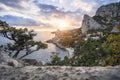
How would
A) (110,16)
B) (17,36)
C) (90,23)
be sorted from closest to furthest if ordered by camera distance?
(110,16) < (17,36) < (90,23)

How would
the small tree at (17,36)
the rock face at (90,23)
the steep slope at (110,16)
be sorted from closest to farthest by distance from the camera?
the steep slope at (110,16) < the small tree at (17,36) < the rock face at (90,23)

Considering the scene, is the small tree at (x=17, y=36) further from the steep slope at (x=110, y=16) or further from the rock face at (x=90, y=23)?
the rock face at (x=90, y=23)

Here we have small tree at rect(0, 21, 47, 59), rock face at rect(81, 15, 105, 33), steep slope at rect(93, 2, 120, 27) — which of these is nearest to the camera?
steep slope at rect(93, 2, 120, 27)

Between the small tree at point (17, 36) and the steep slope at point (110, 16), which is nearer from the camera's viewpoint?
the steep slope at point (110, 16)

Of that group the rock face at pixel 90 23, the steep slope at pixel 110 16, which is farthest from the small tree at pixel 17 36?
the rock face at pixel 90 23

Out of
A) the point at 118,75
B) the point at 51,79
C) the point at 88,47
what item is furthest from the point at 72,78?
the point at 88,47

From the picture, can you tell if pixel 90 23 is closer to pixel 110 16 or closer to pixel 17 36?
pixel 17 36

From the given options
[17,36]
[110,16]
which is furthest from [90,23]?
[110,16]

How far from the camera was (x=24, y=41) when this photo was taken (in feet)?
118

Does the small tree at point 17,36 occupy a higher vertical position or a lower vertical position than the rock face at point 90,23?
lower

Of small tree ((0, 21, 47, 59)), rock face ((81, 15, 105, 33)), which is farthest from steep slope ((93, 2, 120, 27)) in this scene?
small tree ((0, 21, 47, 59))

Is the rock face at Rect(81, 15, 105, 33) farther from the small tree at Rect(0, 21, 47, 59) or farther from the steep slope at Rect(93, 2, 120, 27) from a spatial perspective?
the small tree at Rect(0, 21, 47, 59)

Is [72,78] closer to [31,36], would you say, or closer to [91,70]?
[91,70]

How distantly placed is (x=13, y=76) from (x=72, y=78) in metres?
1.88
